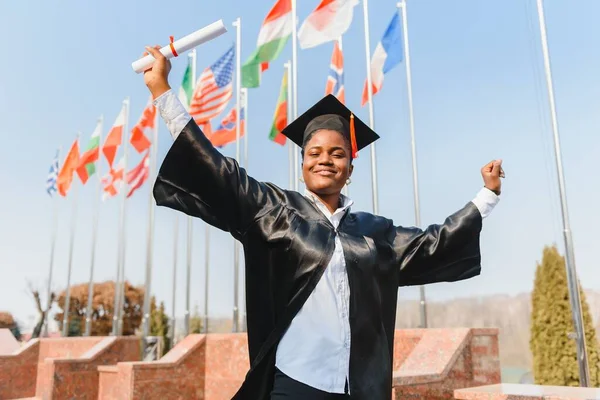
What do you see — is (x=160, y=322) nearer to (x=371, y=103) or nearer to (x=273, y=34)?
(x=273, y=34)

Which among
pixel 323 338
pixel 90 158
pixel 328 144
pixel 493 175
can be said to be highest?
pixel 90 158

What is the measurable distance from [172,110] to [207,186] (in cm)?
35

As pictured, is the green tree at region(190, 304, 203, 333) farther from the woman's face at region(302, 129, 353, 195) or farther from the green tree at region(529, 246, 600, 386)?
the woman's face at region(302, 129, 353, 195)

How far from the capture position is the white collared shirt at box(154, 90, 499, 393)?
6.70ft

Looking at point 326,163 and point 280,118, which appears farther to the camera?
point 280,118

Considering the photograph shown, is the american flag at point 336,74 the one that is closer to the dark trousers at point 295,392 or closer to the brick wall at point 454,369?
the brick wall at point 454,369

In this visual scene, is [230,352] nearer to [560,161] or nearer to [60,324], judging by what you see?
[560,161]

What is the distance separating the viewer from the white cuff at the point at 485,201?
2.57 metres

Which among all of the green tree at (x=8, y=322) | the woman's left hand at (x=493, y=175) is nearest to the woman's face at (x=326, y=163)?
the woman's left hand at (x=493, y=175)

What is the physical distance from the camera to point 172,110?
2.28m

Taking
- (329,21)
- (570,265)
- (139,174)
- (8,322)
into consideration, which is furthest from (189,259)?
(8,322)

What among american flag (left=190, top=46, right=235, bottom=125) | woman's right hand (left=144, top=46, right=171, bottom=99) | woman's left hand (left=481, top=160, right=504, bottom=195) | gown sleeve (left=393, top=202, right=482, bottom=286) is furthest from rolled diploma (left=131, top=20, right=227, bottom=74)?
american flag (left=190, top=46, right=235, bottom=125)

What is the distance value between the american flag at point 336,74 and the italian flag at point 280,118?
1.81 metres

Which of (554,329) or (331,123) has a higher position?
(331,123)
